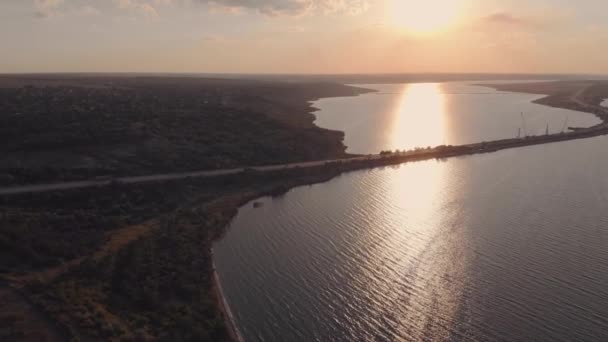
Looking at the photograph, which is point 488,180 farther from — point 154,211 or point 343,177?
point 154,211

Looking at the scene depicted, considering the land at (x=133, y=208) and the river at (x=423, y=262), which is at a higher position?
the land at (x=133, y=208)

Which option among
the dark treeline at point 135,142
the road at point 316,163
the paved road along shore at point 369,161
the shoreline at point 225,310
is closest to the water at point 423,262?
the shoreline at point 225,310

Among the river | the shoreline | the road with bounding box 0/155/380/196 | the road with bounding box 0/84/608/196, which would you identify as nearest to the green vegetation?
the shoreline

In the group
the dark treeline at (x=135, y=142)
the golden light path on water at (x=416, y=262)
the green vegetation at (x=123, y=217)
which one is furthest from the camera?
the dark treeline at (x=135, y=142)

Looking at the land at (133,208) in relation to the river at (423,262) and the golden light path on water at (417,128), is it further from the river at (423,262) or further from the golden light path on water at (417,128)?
the golden light path on water at (417,128)

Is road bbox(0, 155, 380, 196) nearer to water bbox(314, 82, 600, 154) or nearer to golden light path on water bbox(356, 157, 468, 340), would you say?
golden light path on water bbox(356, 157, 468, 340)

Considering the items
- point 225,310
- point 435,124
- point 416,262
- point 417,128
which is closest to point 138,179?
point 225,310
